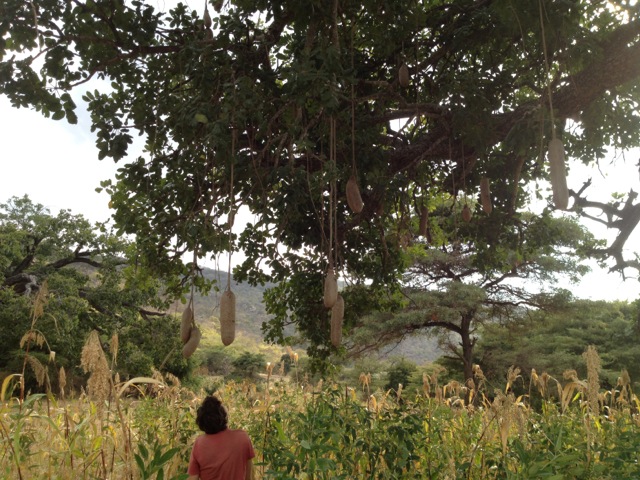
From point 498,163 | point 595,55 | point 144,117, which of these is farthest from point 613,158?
point 144,117

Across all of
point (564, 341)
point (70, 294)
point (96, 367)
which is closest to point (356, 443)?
point (96, 367)

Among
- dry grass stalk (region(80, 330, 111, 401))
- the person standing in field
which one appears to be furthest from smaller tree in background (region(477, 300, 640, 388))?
dry grass stalk (region(80, 330, 111, 401))

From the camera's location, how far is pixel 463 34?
3469 millimetres

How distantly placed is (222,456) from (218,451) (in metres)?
0.04

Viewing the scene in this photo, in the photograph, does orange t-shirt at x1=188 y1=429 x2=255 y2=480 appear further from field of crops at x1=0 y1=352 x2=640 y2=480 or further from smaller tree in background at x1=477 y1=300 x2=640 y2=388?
smaller tree in background at x1=477 y1=300 x2=640 y2=388

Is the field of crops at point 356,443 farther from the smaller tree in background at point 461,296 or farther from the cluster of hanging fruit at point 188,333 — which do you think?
the smaller tree in background at point 461,296

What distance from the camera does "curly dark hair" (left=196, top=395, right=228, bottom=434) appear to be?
2752mm

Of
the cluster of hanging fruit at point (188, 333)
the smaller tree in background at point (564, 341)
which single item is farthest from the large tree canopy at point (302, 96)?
the smaller tree in background at point (564, 341)

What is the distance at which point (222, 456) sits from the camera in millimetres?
2656

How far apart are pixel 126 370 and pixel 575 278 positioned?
1476 centimetres

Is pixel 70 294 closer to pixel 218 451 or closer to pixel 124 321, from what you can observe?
pixel 124 321

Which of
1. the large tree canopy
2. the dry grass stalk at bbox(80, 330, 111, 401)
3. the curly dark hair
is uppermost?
the large tree canopy

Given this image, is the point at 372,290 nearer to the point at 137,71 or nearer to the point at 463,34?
the point at 463,34

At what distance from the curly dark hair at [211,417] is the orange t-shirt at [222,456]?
0.04 metres
